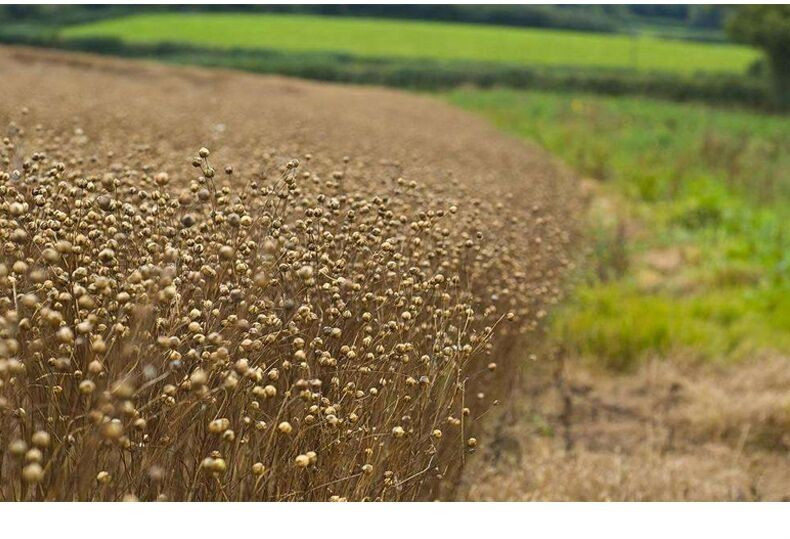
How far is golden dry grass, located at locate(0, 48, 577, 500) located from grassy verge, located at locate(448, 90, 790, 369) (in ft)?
7.06

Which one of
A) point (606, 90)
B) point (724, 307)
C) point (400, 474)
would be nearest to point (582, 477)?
point (400, 474)

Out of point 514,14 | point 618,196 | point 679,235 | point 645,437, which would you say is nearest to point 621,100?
point 514,14

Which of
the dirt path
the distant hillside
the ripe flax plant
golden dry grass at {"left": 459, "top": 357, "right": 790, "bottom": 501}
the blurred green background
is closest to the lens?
the ripe flax plant

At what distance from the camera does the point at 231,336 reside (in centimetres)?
201

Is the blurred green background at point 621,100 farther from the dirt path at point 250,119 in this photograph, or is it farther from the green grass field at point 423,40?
the dirt path at point 250,119

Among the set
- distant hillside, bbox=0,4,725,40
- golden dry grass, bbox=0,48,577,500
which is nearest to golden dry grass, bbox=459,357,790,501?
golden dry grass, bbox=0,48,577,500

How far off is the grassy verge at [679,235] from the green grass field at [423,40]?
1.35m

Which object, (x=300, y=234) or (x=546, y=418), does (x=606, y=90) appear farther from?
(x=300, y=234)

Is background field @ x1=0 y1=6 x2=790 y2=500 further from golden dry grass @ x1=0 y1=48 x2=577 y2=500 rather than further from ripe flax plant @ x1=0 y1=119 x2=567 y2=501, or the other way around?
ripe flax plant @ x1=0 y1=119 x2=567 y2=501

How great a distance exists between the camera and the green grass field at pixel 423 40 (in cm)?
1230

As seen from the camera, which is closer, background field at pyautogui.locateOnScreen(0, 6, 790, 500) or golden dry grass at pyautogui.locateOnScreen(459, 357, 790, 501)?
golden dry grass at pyautogui.locateOnScreen(459, 357, 790, 501)

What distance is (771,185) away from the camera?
10.8 metres

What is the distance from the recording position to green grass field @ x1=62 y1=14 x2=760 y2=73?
40.3 feet

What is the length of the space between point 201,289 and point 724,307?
4.88 m
